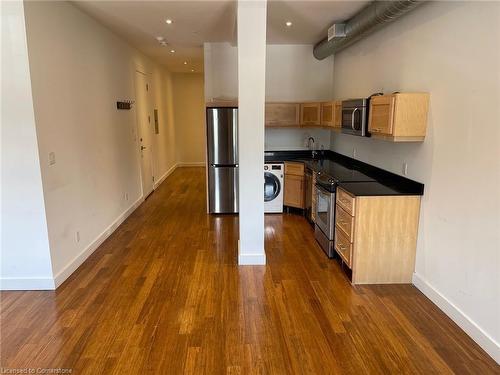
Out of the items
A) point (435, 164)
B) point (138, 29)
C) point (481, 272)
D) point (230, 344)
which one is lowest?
point (230, 344)

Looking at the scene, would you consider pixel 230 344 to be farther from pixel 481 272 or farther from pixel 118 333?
pixel 481 272

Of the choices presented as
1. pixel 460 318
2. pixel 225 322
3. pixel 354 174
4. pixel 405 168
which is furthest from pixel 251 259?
pixel 460 318

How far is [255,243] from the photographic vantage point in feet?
12.4

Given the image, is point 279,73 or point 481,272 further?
point 279,73

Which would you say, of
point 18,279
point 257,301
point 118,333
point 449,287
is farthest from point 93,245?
point 449,287

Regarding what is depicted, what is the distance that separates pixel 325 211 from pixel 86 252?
106 inches

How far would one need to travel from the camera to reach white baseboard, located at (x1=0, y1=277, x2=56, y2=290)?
3.21 meters

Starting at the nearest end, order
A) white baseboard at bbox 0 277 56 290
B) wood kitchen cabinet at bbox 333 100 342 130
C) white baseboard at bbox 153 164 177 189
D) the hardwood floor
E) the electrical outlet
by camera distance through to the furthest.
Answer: the hardwood floor, white baseboard at bbox 0 277 56 290, the electrical outlet, wood kitchen cabinet at bbox 333 100 342 130, white baseboard at bbox 153 164 177 189

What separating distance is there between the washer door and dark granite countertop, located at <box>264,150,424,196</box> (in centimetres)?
28

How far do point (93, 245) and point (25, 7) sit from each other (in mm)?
2463

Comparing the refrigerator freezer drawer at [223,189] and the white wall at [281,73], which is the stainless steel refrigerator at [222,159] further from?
the white wall at [281,73]

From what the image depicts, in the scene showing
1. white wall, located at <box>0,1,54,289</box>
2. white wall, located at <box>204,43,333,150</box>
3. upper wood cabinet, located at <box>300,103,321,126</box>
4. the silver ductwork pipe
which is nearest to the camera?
white wall, located at <box>0,1,54,289</box>

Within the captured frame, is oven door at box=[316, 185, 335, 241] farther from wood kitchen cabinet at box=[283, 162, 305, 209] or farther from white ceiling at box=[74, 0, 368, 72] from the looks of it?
white ceiling at box=[74, 0, 368, 72]

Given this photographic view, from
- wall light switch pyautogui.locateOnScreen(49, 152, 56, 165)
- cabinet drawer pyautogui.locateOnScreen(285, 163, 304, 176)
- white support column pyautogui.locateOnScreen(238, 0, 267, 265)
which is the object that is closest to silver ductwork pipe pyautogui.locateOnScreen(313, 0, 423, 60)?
white support column pyautogui.locateOnScreen(238, 0, 267, 265)
